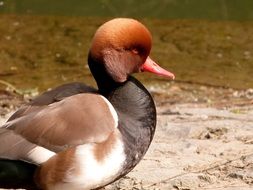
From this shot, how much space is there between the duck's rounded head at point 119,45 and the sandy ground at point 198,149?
833 mm

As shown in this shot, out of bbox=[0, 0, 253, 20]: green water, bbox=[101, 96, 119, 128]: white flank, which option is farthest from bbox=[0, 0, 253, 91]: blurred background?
bbox=[101, 96, 119, 128]: white flank

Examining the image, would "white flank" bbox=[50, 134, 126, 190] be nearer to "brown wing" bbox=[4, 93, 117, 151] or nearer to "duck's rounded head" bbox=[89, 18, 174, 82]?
"brown wing" bbox=[4, 93, 117, 151]

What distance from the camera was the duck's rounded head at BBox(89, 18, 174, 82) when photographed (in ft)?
13.3

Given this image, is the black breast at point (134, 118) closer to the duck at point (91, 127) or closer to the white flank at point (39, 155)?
the duck at point (91, 127)

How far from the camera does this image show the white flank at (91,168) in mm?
3807

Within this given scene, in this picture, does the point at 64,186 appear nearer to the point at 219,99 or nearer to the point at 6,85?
the point at 219,99

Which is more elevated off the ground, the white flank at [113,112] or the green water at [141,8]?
the white flank at [113,112]

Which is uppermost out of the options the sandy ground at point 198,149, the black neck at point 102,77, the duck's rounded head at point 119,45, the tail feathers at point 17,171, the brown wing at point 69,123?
the duck's rounded head at point 119,45

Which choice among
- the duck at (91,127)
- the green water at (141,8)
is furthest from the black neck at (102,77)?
the green water at (141,8)

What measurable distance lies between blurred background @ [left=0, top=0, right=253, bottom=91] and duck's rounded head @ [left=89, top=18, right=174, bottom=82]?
171 inches

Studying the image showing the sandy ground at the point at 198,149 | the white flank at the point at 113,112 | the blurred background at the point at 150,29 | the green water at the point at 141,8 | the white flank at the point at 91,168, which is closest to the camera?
the white flank at the point at 91,168

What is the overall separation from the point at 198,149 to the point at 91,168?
1.60 metres

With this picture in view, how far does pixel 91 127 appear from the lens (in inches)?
153

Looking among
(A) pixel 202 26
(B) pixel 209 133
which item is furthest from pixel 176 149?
(A) pixel 202 26
